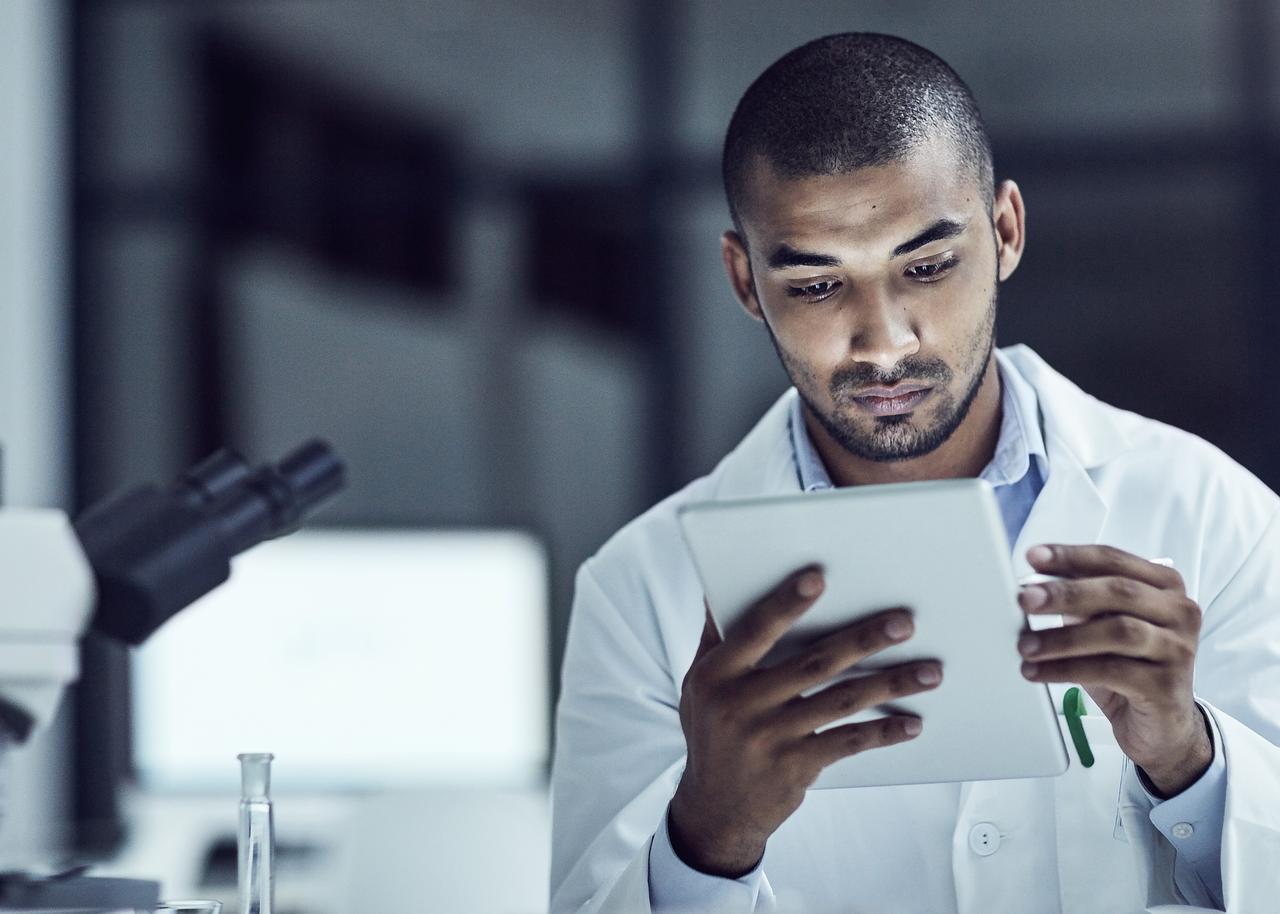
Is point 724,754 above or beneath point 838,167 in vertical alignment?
beneath

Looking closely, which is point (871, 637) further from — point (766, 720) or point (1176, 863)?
point (1176, 863)

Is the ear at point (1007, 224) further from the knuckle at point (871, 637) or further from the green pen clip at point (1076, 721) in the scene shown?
the knuckle at point (871, 637)

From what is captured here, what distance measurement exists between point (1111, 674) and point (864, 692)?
0.61 feet

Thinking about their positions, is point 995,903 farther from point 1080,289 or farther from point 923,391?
point 1080,289

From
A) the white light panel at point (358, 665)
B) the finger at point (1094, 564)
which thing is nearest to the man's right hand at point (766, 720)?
the finger at point (1094, 564)

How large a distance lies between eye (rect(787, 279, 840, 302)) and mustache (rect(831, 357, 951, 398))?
0.25 feet

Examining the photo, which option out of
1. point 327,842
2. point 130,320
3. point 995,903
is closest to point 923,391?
point 995,903

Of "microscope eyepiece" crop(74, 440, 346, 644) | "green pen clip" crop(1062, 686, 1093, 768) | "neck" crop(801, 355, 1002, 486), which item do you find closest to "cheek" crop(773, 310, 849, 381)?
"neck" crop(801, 355, 1002, 486)

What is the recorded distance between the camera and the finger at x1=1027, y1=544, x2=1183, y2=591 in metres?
1.13

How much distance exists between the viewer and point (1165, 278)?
3.73m

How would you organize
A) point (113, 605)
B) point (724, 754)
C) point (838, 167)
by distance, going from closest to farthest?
point (113, 605) → point (724, 754) → point (838, 167)

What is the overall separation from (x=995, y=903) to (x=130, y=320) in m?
3.25

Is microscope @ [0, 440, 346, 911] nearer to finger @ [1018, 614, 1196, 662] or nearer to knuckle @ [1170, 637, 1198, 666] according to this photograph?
finger @ [1018, 614, 1196, 662]

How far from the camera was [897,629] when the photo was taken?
1097mm
